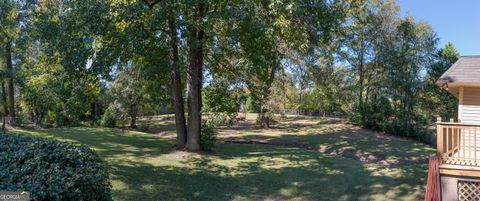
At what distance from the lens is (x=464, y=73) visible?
413 inches

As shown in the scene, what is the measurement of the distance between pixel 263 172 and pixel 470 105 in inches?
257

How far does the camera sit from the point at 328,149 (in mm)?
16734

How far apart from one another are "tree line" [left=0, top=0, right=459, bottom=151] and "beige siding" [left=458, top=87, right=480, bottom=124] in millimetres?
4577

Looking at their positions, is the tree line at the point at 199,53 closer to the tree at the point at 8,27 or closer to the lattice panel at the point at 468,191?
the tree at the point at 8,27

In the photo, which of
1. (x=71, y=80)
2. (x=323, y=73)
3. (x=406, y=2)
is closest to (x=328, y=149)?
(x=323, y=73)

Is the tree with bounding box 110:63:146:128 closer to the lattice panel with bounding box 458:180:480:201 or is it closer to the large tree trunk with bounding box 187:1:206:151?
the large tree trunk with bounding box 187:1:206:151

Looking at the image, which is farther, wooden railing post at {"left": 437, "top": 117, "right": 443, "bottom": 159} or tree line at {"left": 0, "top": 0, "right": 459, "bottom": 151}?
tree line at {"left": 0, "top": 0, "right": 459, "bottom": 151}

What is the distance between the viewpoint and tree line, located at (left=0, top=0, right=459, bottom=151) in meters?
10.8

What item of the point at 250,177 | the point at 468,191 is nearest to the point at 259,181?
the point at 250,177

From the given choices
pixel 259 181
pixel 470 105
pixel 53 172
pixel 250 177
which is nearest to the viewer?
pixel 53 172

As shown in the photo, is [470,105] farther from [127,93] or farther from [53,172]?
[127,93]

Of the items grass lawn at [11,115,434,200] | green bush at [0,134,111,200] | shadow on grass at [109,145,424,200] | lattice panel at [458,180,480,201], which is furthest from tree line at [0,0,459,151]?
green bush at [0,134,111,200]

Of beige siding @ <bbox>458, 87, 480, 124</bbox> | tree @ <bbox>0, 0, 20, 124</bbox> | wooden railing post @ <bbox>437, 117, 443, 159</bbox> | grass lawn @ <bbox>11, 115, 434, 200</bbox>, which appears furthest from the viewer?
tree @ <bbox>0, 0, 20, 124</bbox>

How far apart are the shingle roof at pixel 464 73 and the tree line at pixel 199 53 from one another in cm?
388
